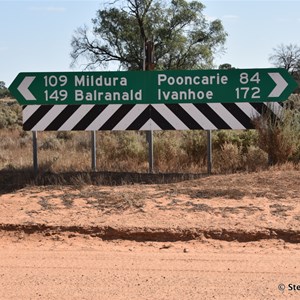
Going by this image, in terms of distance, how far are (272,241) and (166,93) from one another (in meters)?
4.41

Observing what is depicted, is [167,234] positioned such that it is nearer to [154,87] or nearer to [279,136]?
[279,136]

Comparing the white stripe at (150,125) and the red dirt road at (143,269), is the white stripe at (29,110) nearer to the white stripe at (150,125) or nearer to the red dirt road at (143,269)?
the white stripe at (150,125)

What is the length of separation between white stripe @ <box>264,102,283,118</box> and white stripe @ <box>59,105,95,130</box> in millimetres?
3175

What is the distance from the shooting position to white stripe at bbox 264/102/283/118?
10.5 m

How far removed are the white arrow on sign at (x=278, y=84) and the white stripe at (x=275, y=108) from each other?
163 millimetres

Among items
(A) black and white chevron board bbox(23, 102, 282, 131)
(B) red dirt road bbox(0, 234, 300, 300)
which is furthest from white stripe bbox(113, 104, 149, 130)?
(B) red dirt road bbox(0, 234, 300, 300)

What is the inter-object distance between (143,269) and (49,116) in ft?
17.7

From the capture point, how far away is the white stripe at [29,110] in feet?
35.2

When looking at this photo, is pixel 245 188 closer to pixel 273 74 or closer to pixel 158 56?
pixel 273 74

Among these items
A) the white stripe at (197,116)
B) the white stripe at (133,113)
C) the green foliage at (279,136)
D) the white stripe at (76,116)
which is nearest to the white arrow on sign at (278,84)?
the green foliage at (279,136)

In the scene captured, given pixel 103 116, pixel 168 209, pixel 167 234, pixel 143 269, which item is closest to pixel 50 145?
pixel 103 116

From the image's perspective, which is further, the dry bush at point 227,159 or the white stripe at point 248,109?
the dry bush at point 227,159

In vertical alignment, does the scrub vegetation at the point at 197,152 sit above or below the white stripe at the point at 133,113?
below
